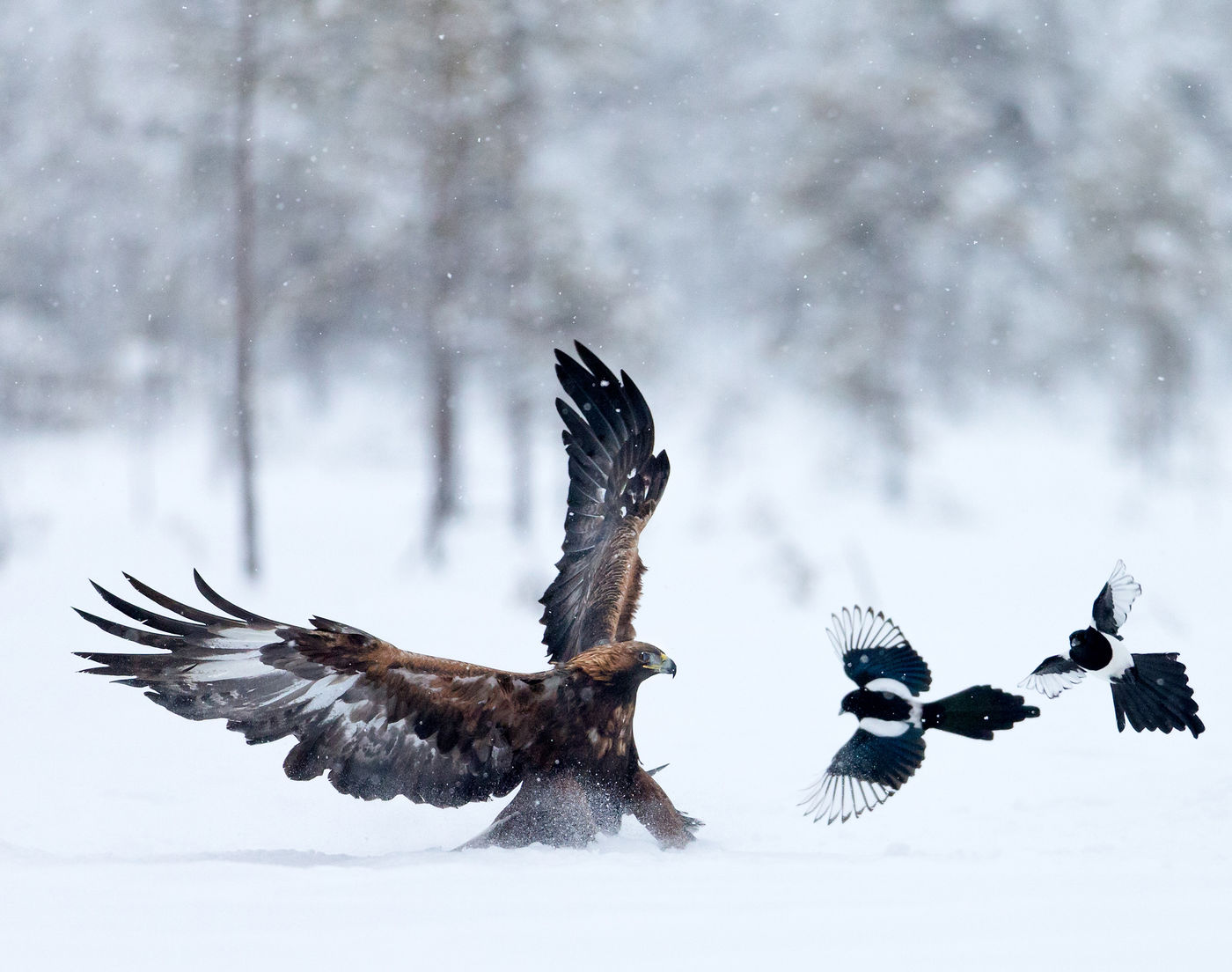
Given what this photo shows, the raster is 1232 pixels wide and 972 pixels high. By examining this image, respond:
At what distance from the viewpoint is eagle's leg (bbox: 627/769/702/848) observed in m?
4.63

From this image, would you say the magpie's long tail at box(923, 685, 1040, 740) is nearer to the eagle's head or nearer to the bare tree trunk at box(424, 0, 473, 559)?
the eagle's head

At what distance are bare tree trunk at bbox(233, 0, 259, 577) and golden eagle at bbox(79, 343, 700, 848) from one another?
9125mm

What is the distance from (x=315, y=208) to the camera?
15055mm

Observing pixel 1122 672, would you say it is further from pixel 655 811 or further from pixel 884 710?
pixel 655 811

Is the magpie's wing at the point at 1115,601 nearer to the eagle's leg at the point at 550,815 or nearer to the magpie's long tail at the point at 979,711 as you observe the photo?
the magpie's long tail at the point at 979,711

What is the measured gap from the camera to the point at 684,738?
825 centimetres

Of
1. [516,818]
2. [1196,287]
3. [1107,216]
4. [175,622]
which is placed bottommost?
[516,818]

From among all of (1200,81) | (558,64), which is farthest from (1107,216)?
(558,64)

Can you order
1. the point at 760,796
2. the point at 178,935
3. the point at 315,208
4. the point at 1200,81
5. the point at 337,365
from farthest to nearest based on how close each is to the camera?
the point at 337,365, the point at 1200,81, the point at 315,208, the point at 760,796, the point at 178,935

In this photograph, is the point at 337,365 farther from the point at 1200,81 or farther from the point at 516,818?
the point at 516,818

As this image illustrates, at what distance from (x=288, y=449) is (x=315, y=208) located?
7789 mm

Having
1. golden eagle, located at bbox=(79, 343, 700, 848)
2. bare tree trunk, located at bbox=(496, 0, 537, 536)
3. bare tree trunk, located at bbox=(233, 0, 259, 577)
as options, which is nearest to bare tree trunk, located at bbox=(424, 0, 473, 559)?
bare tree trunk, located at bbox=(496, 0, 537, 536)

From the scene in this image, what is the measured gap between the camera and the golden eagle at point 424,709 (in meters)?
4.00

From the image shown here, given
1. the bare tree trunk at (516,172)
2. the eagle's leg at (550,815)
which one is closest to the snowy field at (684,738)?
the eagle's leg at (550,815)
